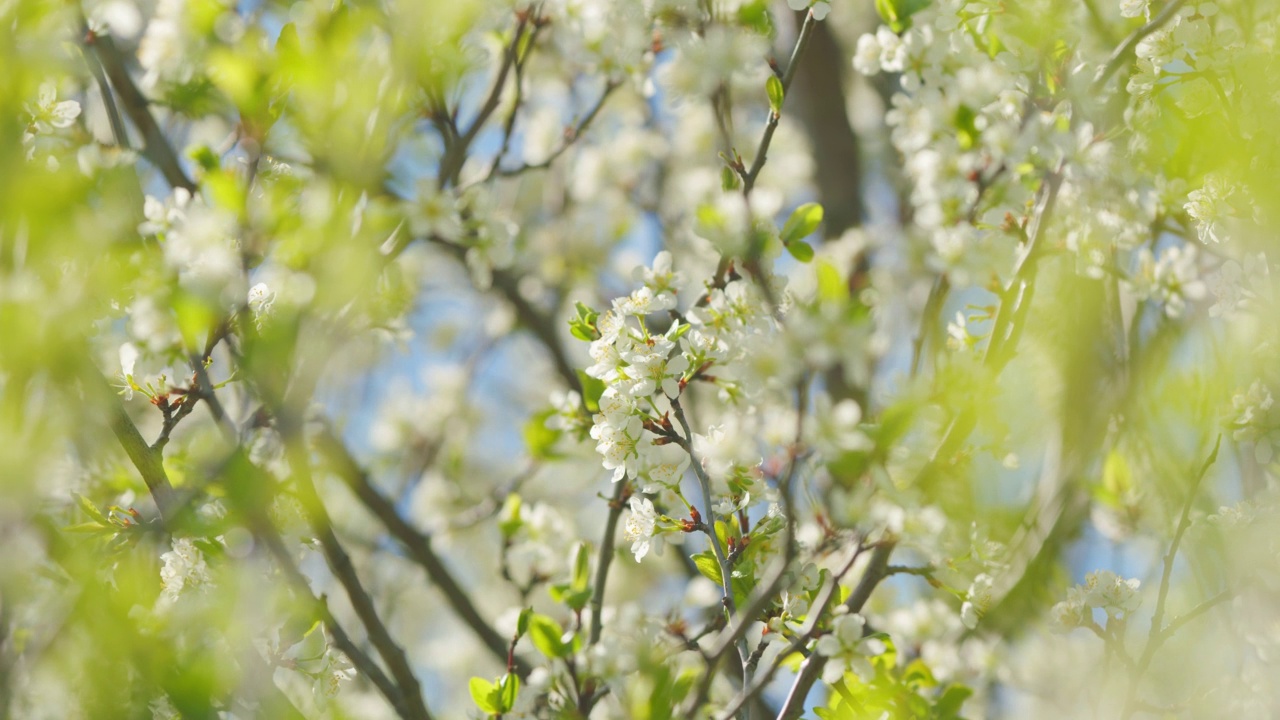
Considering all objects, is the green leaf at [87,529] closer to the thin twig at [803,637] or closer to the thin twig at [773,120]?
the thin twig at [803,637]

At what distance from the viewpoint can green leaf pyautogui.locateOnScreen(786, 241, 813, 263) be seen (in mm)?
1604

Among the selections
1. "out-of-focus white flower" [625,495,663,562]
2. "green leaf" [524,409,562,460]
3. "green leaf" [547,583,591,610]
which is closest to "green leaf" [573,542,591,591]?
"green leaf" [547,583,591,610]

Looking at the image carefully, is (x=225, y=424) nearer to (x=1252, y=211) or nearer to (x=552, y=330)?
(x=1252, y=211)

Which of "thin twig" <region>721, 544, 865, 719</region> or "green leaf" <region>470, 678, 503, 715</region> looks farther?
"green leaf" <region>470, 678, 503, 715</region>

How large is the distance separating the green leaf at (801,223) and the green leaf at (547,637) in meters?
0.72

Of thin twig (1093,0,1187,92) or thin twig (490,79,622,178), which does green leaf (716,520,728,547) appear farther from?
thin twig (490,79,622,178)

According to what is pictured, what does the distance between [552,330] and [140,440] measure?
7.35 ft

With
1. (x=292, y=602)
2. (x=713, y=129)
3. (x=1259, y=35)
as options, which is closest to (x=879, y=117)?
(x=713, y=129)

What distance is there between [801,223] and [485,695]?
0.93 m

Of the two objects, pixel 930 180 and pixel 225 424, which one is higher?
pixel 930 180

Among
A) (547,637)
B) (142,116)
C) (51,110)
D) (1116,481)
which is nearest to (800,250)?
(547,637)

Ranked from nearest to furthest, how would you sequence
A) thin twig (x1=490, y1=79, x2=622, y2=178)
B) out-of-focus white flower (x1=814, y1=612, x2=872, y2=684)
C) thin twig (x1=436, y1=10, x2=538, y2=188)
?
1. out-of-focus white flower (x1=814, y1=612, x2=872, y2=684)
2. thin twig (x1=436, y1=10, x2=538, y2=188)
3. thin twig (x1=490, y1=79, x2=622, y2=178)

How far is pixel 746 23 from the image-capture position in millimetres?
1702

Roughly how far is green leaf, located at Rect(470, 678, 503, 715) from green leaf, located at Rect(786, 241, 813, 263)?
87cm
